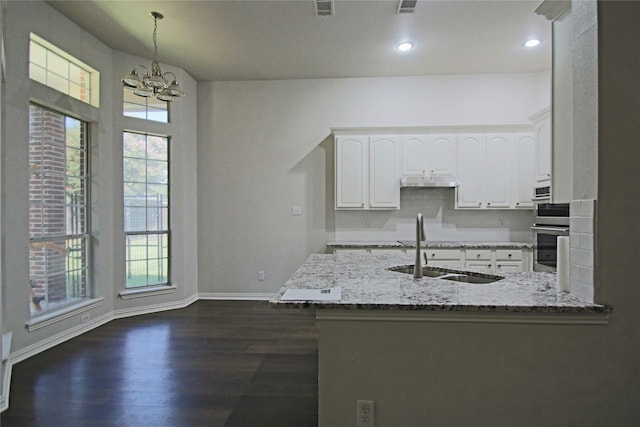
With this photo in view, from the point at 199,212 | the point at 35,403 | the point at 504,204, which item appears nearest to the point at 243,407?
the point at 35,403

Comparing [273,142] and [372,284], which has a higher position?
[273,142]

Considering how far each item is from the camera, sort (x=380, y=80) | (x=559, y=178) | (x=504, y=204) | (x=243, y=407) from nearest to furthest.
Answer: (x=559, y=178), (x=243, y=407), (x=504, y=204), (x=380, y=80)

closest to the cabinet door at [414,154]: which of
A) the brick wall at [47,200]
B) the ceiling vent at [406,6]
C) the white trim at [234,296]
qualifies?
the ceiling vent at [406,6]

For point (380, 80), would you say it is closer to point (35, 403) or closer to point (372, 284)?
point (372, 284)

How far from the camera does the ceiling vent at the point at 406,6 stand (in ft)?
10.4

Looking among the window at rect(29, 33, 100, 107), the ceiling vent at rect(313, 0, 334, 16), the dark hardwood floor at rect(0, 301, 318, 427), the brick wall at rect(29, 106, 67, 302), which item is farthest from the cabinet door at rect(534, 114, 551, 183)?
the brick wall at rect(29, 106, 67, 302)

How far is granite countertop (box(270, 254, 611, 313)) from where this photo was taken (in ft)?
4.78

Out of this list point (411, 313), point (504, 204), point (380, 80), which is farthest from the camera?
point (380, 80)

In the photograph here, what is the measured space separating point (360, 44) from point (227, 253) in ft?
10.5

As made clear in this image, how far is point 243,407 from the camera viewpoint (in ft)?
7.32

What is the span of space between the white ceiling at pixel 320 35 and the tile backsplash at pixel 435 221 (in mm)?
1710

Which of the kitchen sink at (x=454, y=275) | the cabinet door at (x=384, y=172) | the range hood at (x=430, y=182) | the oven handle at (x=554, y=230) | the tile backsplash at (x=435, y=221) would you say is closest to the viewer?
the kitchen sink at (x=454, y=275)

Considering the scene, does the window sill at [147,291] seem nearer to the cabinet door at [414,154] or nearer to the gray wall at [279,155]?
the gray wall at [279,155]

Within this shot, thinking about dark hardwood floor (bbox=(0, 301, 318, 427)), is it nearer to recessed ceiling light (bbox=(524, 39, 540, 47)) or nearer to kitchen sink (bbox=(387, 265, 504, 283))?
kitchen sink (bbox=(387, 265, 504, 283))
